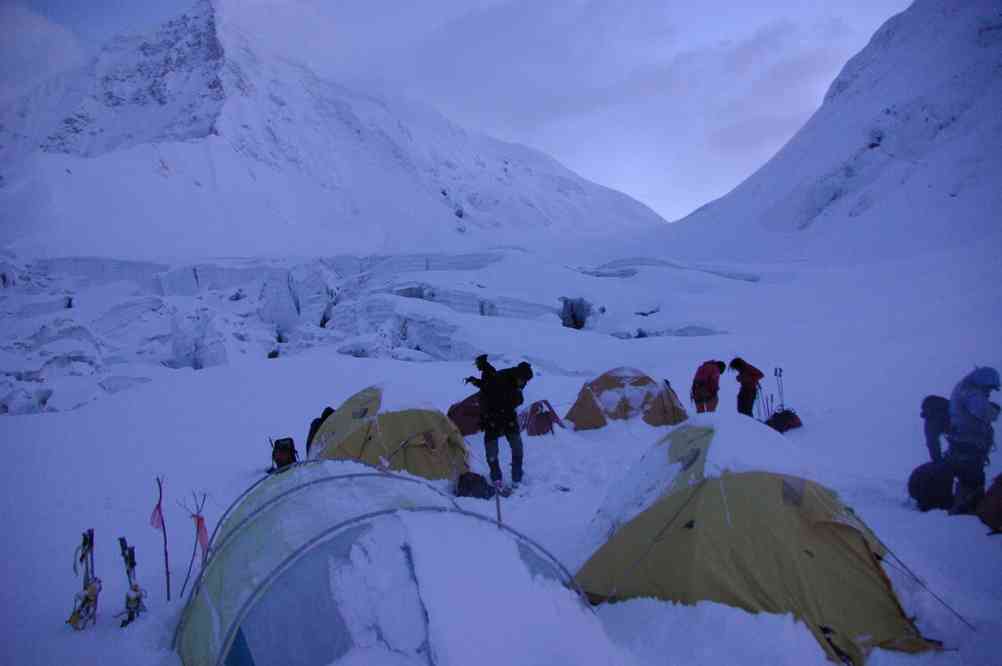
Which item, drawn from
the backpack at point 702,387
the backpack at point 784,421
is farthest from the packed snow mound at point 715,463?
the backpack at point 702,387

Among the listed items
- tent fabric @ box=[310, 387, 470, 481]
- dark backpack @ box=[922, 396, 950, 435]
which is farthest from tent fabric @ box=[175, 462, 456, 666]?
dark backpack @ box=[922, 396, 950, 435]

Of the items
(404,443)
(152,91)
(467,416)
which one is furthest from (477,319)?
(152,91)

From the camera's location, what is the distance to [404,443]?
26.2 ft

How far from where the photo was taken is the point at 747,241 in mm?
46062

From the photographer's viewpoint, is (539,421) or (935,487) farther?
(539,421)

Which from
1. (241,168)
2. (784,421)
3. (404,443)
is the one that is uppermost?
(241,168)

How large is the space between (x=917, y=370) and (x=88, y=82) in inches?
4414

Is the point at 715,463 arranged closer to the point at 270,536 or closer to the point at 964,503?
the point at 964,503

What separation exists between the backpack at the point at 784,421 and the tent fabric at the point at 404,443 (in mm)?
4847

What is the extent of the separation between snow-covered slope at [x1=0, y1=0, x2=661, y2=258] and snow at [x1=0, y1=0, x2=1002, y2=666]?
487 mm

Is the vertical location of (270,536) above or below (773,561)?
above

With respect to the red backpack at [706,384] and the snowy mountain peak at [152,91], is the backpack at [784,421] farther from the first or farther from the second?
the snowy mountain peak at [152,91]

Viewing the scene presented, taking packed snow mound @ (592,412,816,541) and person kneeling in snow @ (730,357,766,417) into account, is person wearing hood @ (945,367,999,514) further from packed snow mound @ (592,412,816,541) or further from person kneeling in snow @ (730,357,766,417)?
person kneeling in snow @ (730,357,766,417)

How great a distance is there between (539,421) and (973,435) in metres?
6.30
